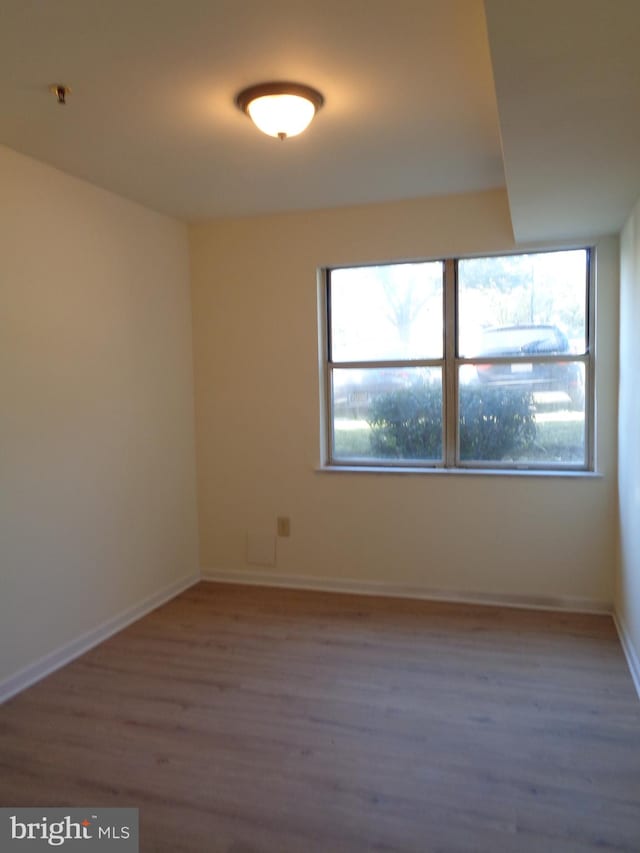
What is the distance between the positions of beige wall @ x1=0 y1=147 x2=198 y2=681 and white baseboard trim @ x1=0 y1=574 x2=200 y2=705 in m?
0.04

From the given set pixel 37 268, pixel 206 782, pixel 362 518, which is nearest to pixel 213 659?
pixel 206 782

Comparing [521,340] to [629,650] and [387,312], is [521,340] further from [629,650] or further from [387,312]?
[629,650]

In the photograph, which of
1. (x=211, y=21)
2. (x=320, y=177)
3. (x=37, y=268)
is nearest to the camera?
(x=211, y=21)

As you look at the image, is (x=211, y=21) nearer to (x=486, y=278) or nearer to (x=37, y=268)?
(x=37, y=268)

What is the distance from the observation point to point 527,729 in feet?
8.37

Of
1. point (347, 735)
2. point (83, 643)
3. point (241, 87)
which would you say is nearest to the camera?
point (241, 87)

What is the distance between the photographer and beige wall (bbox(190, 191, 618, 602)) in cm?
379

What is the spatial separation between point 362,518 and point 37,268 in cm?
246

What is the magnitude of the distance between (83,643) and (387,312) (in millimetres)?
2731

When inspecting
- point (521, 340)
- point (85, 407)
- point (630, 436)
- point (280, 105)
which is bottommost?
point (630, 436)

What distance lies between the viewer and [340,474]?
4219mm

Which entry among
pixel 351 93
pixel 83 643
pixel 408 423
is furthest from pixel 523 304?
pixel 83 643

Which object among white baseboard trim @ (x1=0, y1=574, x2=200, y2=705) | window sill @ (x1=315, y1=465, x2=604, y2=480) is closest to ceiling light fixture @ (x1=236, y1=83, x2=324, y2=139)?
window sill @ (x1=315, y1=465, x2=604, y2=480)

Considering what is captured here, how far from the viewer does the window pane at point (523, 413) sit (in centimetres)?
386
